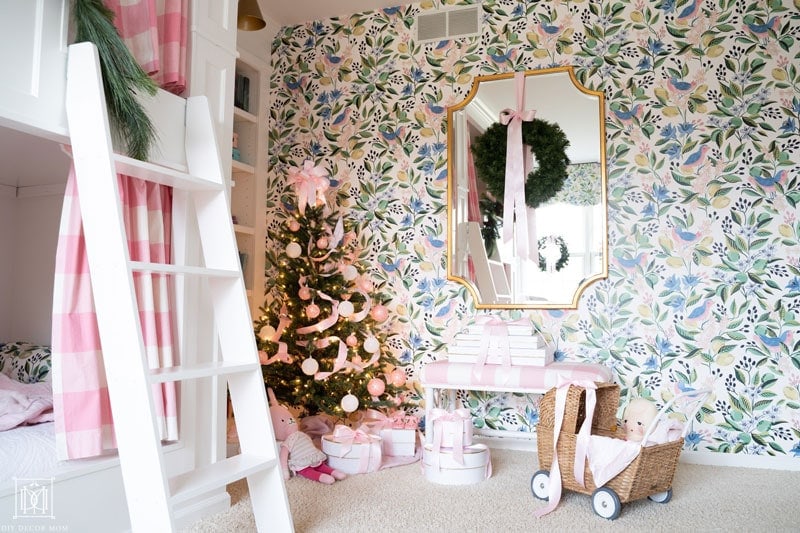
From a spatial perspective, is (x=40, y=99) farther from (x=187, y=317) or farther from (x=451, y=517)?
(x=451, y=517)

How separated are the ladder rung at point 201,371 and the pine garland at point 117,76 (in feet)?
2.26

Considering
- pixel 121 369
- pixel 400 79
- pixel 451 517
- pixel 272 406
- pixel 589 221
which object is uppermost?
pixel 400 79

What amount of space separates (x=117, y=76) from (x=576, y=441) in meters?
2.01

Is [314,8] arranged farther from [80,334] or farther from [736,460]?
[736,460]

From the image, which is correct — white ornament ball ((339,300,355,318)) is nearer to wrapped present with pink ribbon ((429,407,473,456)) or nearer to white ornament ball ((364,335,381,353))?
white ornament ball ((364,335,381,353))

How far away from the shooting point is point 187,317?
228 centimetres

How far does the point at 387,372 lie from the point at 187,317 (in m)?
1.60

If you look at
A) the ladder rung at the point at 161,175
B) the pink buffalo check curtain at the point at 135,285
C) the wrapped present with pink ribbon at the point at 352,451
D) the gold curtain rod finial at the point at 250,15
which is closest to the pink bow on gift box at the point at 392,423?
the wrapped present with pink ribbon at the point at 352,451

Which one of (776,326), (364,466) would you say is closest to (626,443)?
(364,466)

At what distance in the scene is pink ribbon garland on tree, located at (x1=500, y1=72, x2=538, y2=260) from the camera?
3.46 meters

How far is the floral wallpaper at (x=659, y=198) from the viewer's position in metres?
3.10

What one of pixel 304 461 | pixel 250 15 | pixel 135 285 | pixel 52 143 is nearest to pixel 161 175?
pixel 135 285

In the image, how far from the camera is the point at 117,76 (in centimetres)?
183

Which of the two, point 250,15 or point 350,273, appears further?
point 350,273
